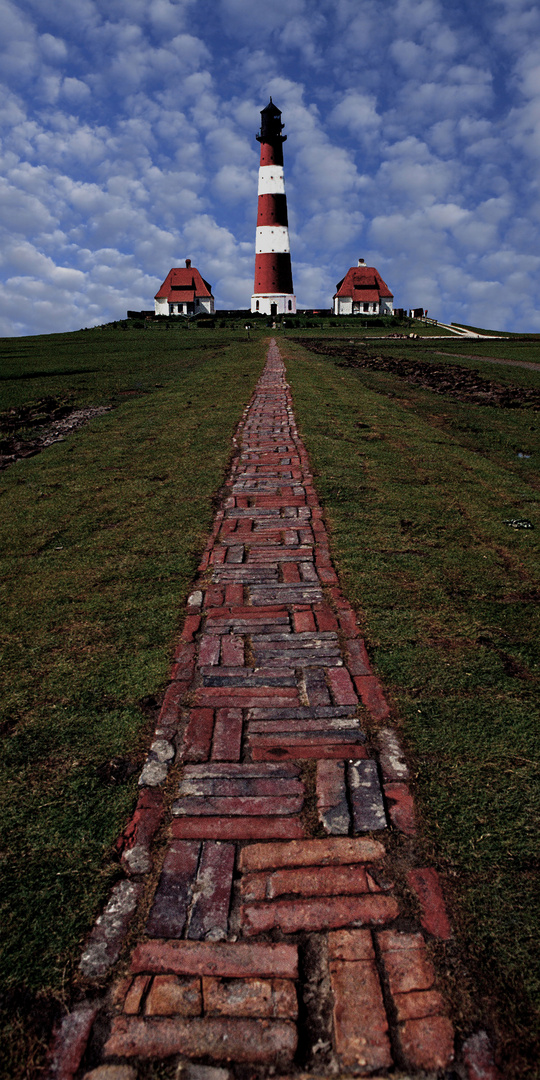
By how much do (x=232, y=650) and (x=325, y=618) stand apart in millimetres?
628

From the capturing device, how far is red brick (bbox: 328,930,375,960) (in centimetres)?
177

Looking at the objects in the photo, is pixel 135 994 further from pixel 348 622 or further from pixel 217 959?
pixel 348 622

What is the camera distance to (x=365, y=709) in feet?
9.14

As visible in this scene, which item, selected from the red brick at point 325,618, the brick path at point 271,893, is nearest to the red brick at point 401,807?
the brick path at point 271,893

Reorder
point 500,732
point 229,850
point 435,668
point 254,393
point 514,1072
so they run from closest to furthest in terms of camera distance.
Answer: point 514,1072, point 229,850, point 500,732, point 435,668, point 254,393

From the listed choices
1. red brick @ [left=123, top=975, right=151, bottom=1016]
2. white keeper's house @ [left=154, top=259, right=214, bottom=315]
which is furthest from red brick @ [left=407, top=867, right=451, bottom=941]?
white keeper's house @ [left=154, top=259, right=214, bottom=315]

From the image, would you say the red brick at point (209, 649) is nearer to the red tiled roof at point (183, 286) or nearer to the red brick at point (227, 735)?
the red brick at point (227, 735)

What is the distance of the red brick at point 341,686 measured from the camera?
2.85m

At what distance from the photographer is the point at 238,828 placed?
2199 mm

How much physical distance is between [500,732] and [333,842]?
0.91 meters

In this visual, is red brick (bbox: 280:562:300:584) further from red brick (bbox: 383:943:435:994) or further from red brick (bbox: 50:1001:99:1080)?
red brick (bbox: 50:1001:99:1080)

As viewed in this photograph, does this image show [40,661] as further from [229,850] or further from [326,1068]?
[326,1068]

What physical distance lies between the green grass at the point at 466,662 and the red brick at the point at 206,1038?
0.49 metres

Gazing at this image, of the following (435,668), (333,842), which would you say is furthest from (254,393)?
(333,842)
